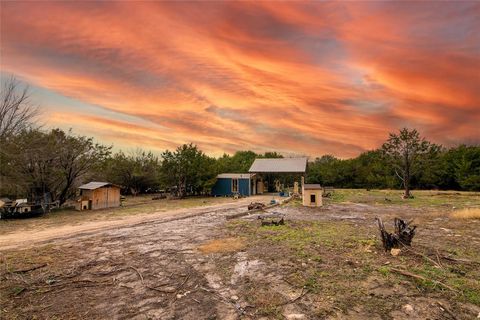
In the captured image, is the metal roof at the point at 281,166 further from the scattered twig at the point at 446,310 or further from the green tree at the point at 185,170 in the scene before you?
the scattered twig at the point at 446,310

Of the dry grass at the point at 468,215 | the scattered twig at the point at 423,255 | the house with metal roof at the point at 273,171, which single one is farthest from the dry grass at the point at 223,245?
the house with metal roof at the point at 273,171

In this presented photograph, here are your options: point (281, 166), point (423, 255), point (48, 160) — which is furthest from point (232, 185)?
point (423, 255)

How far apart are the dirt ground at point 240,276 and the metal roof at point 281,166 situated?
2122 centimetres

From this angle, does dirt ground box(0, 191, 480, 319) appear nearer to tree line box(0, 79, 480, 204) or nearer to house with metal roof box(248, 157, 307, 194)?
tree line box(0, 79, 480, 204)

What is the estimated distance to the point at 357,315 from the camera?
5.25 meters

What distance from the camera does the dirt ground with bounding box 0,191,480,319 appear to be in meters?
5.55

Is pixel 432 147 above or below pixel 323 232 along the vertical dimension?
above

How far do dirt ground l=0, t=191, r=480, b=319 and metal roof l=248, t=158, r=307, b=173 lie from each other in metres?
21.2

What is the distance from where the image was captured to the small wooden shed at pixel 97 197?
77.5ft

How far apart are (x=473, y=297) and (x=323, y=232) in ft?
21.8

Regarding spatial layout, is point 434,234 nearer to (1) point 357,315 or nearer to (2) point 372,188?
(1) point 357,315

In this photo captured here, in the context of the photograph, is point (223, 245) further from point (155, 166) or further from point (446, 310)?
point (155, 166)

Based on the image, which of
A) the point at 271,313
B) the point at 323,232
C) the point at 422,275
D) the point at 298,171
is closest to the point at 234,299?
the point at 271,313

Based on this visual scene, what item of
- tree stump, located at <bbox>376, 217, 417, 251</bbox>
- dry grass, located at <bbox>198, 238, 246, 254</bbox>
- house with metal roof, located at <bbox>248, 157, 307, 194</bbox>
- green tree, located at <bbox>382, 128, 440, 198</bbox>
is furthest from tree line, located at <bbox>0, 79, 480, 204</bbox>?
tree stump, located at <bbox>376, 217, 417, 251</bbox>
